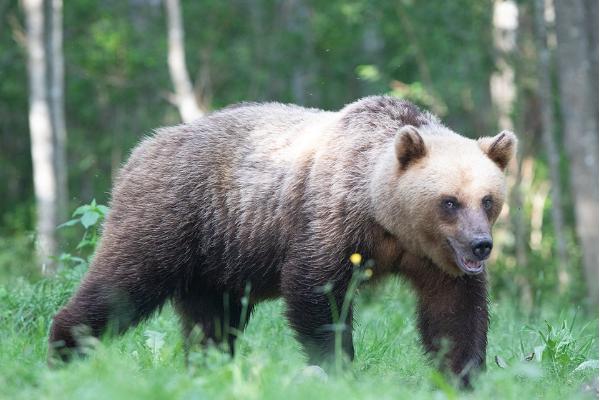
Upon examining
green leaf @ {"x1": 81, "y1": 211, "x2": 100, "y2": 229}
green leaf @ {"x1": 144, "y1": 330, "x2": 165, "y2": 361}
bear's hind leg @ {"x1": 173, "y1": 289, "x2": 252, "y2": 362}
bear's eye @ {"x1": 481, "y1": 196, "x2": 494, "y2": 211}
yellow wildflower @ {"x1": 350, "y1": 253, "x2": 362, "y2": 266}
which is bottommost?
bear's hind leg @ {"x1": 173, "y1": 289, "x2": 252, "y2": 362}

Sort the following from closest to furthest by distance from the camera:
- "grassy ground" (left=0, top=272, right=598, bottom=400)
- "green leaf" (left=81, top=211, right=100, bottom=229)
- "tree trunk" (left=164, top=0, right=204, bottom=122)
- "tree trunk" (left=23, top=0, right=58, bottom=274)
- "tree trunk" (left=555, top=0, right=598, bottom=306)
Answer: "grassy ground" (left=0, top=272, right=598, bottom=400)
"green leaf" (left=81, top=211, right=100, bottom=229)
"tree trunk" (left=555, top=0, right=598, bottom=306)
"tree trunk" (left=23, top=0, right=58, bottom=274)
"tree trunk" (left=164, top=0, right=204, bottom=122)

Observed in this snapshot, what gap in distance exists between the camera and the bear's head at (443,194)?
679 cm

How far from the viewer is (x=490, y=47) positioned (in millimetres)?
26859

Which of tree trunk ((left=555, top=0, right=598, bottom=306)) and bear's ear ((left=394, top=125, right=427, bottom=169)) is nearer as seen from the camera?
bear's ear ((left=394, top=125, right=427, bottom=169))

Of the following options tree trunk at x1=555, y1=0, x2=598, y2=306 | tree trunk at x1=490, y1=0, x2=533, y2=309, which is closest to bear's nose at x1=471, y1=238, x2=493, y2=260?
tree trunk at x1=555, y1=0, x2=598, y2=306

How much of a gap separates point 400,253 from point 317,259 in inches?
22.7

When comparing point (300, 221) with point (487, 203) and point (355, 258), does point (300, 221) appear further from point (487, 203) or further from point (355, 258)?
point (487, 203)

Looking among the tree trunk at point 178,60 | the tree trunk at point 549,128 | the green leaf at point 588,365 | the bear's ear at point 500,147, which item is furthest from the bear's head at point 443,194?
the tree trunk at point 178,60

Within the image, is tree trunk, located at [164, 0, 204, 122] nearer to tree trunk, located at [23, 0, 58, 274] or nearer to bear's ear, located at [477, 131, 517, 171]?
tree trunk, located at [23, 0, 58, 274]

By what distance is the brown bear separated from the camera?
7008 millimetres

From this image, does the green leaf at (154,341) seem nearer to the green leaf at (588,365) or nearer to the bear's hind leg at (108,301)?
the bear's hind leg at (108,301)

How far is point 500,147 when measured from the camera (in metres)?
7.21

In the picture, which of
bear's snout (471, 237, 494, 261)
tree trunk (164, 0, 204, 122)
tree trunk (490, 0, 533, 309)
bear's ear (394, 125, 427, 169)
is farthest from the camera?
tree trunk (164, 0, 204, 122)

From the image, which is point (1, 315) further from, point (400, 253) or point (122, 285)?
point (400, 253)
